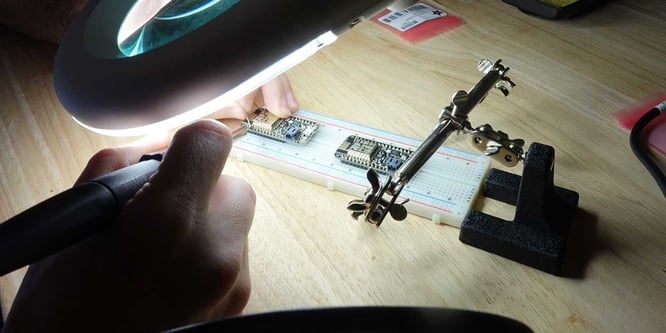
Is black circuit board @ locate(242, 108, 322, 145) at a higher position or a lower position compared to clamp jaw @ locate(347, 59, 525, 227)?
lower

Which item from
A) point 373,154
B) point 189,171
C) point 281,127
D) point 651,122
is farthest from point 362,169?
point 651,122

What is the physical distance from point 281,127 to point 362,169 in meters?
0.13

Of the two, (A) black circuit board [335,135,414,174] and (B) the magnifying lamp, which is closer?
(B) the magnifying lamp

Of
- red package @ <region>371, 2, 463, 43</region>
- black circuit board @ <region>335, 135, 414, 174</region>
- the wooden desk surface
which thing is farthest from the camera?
red package @ <region>371, 2, 463, 43</region>

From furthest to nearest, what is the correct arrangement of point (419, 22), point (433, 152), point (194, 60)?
1. point (419, 22)
2. point (433, 152)
3. point (194, 60)

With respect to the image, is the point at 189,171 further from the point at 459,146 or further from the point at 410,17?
the point at 410,17

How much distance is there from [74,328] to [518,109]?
0.62m

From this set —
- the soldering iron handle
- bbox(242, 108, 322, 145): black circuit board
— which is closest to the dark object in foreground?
bbox(242, 108, 322, 145): black circuit board

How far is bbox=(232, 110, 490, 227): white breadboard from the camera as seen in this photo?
64 cm

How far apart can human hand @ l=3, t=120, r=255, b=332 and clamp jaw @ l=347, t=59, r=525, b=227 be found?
0.16 metres

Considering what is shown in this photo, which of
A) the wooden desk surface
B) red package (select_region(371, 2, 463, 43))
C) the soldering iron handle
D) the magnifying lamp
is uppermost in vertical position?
the magnifying lamp

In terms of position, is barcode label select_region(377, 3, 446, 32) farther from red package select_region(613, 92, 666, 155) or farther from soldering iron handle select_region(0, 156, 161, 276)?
soldering iron handle select_region(0, 156, 161, 276)

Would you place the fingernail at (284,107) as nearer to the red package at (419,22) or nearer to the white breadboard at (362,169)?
the white breadboard at (362,169)

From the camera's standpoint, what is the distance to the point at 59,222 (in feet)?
1.31
